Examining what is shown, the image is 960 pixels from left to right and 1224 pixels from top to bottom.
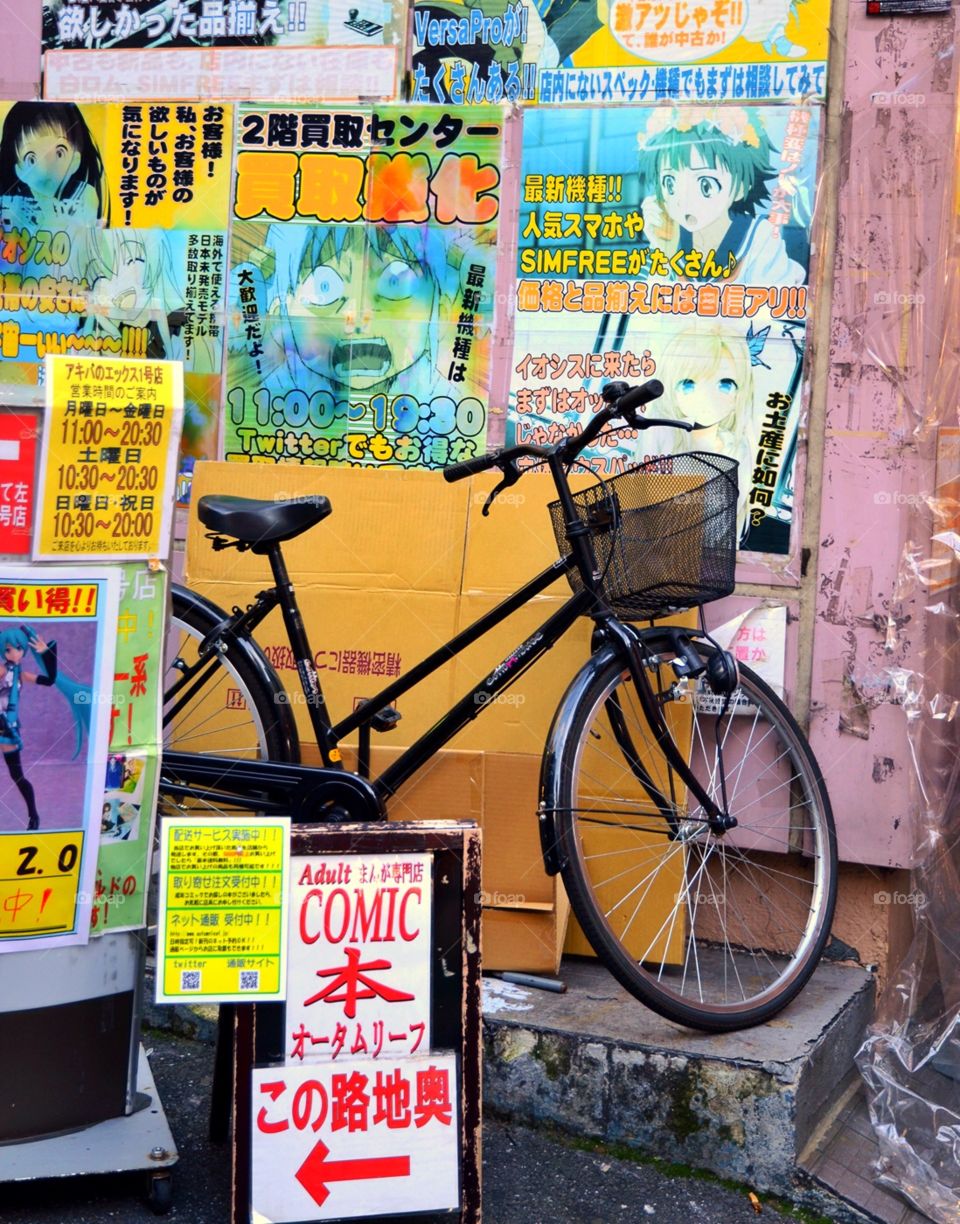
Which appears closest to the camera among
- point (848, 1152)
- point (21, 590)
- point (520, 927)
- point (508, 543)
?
point (21, 590)

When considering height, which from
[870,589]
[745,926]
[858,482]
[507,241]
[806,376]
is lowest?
[745,926]

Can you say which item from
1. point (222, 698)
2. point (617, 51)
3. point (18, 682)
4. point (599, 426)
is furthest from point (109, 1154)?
point (617, 51)

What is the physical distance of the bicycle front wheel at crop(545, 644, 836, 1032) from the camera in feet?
12.0

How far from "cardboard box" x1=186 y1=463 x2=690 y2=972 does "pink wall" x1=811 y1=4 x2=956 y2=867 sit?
890mm

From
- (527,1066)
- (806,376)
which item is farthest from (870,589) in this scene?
(527,1066)

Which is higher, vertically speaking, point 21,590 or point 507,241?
point 507,241

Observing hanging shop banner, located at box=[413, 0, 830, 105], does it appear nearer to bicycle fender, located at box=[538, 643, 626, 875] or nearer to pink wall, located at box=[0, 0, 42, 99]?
pink wall, located at box=[0, 0, 42, 99]

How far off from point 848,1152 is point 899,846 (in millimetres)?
1013

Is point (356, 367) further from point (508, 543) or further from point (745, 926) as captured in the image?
point (745, 926)

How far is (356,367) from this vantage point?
484cm

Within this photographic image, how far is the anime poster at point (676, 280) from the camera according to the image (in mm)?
4441

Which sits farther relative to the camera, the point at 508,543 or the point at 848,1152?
the point at 508,543

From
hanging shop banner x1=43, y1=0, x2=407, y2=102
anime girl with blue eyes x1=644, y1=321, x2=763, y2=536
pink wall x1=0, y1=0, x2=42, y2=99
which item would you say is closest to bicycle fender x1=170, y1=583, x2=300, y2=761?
anime girl with blue eyes x1=644, y1=321, x2=763, y2=536

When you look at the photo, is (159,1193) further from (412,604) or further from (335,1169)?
(412,604)
